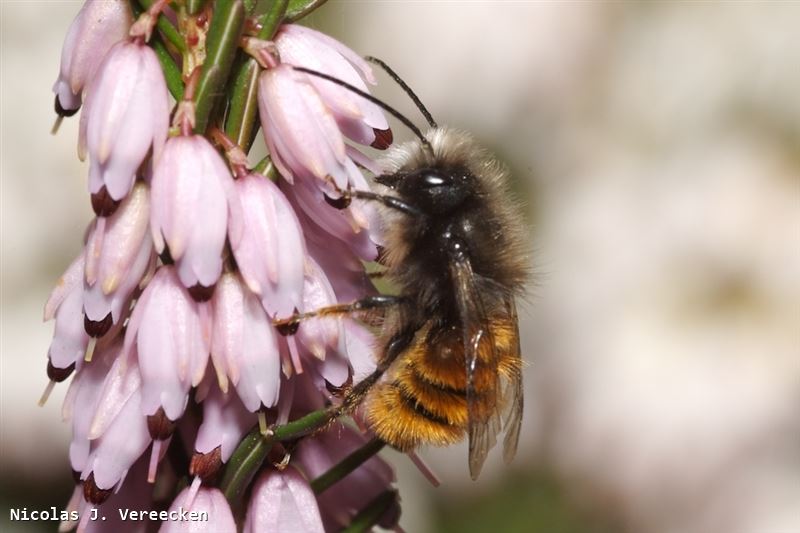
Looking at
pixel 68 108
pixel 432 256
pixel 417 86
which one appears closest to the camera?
pixel 68 108

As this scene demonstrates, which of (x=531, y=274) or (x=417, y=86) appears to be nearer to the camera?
(x=531, y=274)

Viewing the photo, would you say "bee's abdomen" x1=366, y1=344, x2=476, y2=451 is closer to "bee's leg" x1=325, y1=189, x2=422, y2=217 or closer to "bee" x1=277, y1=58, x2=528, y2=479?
"bee" x1=277, y1=58, x2=528, y2=479

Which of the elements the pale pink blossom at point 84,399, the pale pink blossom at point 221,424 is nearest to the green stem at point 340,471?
the pale pink blossom at point 221,424

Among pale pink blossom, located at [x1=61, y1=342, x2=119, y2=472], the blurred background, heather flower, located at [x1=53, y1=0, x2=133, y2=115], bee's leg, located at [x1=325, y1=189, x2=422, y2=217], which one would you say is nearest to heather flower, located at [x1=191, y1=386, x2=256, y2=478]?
pale pink blossom, located at [x1=61, y1=342, x2=119, y2=472]

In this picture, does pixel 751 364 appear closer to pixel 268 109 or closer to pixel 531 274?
pixel 531 274

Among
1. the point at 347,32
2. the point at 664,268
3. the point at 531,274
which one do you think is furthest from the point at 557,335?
the point at 531,274

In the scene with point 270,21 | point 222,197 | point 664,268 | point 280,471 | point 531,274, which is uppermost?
point 270,21

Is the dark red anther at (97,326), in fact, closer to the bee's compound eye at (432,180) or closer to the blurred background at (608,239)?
the bee's compound eye at (432,180)
